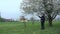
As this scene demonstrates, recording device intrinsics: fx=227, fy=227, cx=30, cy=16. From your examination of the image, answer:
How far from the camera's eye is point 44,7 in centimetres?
3406

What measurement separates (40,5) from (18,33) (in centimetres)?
876

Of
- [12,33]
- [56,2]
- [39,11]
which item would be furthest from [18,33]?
[56,2]

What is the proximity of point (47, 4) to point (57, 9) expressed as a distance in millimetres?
1761

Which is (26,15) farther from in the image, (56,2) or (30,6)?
(56,2)

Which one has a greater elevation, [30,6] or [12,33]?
[30,6]

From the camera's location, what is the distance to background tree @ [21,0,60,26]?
34156mm

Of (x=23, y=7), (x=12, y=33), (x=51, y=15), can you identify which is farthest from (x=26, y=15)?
(x=12, y=33)

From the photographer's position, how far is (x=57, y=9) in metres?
34.6

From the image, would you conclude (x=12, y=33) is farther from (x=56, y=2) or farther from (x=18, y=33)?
(x=56, y=2)

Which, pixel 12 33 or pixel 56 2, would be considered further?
pixel 56 2

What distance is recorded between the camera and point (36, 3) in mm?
34531

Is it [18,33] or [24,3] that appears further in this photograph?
[24,3]

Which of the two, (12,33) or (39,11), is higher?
(39,11)

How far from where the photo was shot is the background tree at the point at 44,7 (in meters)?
34.2
